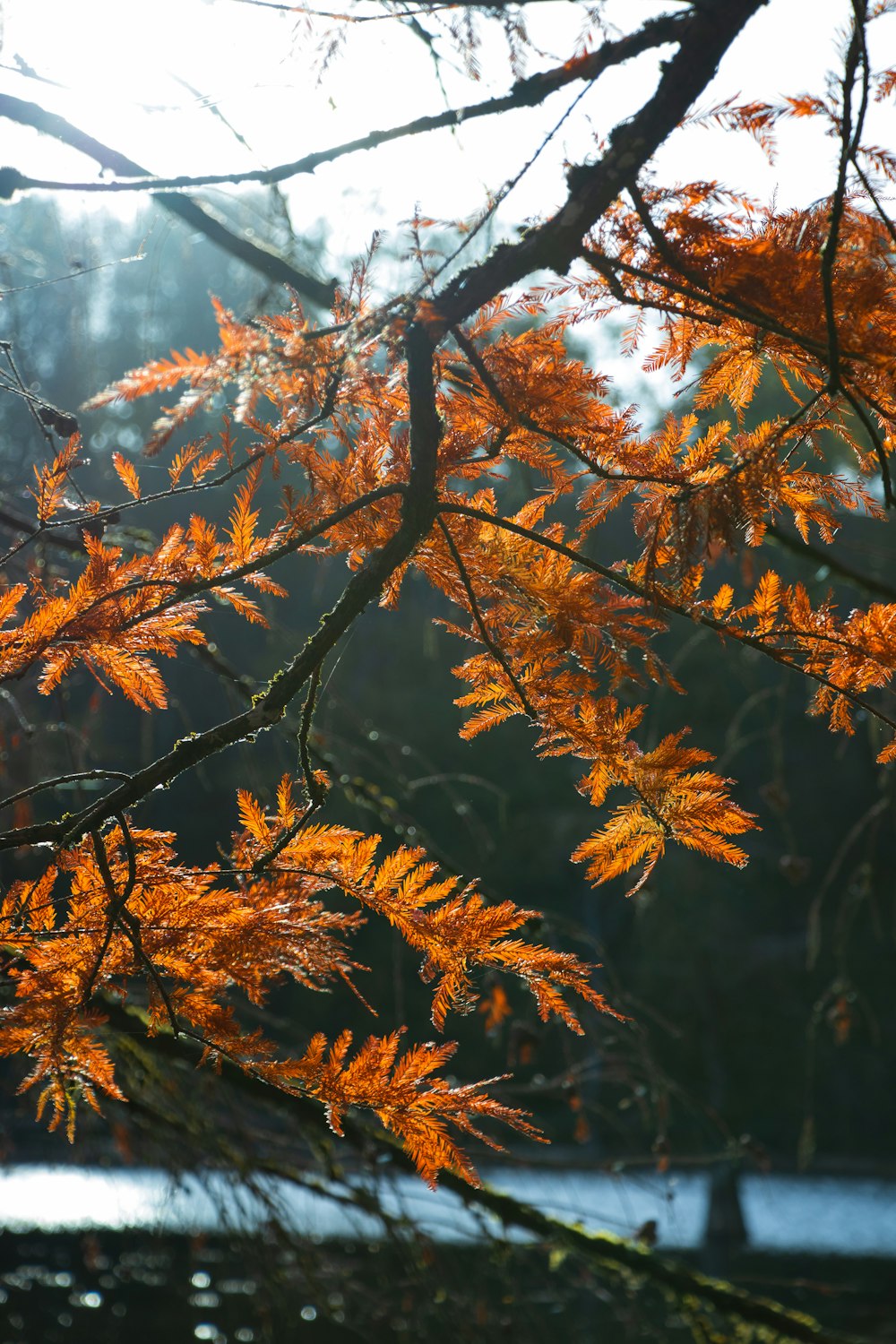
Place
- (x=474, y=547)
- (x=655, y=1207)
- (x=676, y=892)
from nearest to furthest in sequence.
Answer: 1. (x=474, y=547)
2. (x=655, y=1207)
3. (x=676, y=892)

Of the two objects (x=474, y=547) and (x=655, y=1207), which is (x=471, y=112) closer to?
(x=474, y=547)

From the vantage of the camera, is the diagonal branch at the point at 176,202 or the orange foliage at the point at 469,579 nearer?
the orange foliage at the point at 469,579

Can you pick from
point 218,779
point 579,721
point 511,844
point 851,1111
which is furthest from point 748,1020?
point 579,721

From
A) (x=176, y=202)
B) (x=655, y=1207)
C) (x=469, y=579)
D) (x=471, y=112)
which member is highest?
(x=176, y=202)

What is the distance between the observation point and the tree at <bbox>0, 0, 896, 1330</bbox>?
36.4 inches

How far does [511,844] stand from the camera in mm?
8953

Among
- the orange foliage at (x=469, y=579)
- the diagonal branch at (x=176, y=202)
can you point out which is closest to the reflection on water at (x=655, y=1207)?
the orange foliage at (x=469, y=579)

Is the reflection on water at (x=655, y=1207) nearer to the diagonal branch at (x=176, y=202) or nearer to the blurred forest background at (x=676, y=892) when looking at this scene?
the blurred forest background at (x=676, y=892)

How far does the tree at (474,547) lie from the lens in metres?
0.93

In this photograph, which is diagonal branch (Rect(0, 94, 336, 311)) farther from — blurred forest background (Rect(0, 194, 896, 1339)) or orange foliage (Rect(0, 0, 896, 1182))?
blurred forest background (Rect(0, 194, 896, 1339))

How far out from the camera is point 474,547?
42.7 inches

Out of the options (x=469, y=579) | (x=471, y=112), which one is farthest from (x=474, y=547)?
(x=471, y=112)

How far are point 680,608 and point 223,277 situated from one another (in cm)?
1247

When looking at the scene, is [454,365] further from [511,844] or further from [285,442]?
[511,844]
